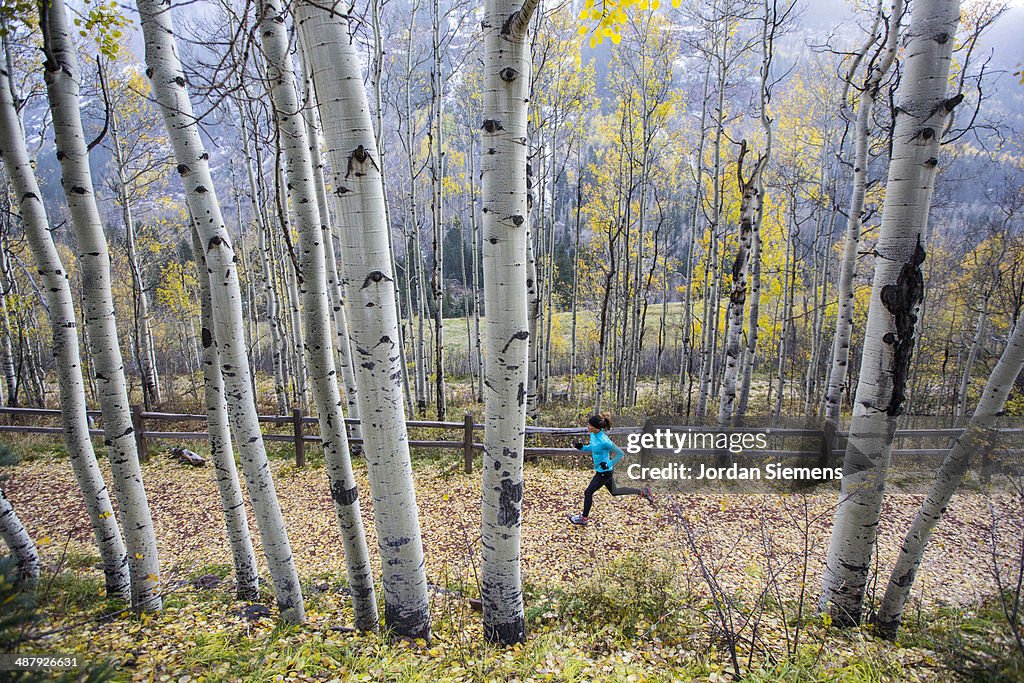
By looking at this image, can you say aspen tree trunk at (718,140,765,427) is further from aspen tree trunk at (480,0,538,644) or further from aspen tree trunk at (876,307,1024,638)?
aspen tree trunk at (480,0,538,644)

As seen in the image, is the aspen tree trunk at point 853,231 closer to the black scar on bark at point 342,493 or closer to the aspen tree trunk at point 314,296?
the aspen tree trunk at point 314,296

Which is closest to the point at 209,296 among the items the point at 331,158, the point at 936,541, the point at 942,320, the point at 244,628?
the point at 331,158

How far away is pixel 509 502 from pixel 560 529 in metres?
3.36

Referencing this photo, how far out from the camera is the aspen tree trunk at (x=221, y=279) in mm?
2617

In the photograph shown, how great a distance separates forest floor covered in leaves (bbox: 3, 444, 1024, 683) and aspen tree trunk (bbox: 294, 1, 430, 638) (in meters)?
0.84

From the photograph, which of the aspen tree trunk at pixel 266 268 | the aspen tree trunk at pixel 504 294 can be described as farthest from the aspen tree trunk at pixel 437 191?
the aspen tree trunk at pixel 504 294

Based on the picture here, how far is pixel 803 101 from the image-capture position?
46.6 ft

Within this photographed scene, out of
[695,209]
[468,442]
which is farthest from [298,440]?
[695,209]

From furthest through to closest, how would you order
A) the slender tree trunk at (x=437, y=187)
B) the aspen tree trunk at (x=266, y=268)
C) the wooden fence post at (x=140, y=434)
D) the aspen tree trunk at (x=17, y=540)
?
the aspen tree trunk at (x=266, y=268), the slender tree trunk at (x=437, y=187), the wooden fence post at (x=140, y=434), the aspen tree trunk at (x=17, y=540)

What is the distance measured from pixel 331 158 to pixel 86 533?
6.47 metres

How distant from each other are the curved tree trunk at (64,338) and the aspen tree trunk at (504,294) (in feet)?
8.98

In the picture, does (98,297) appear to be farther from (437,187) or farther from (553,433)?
(437,187)

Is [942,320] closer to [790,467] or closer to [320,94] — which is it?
[790,467]

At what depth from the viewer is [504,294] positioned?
246 cm
